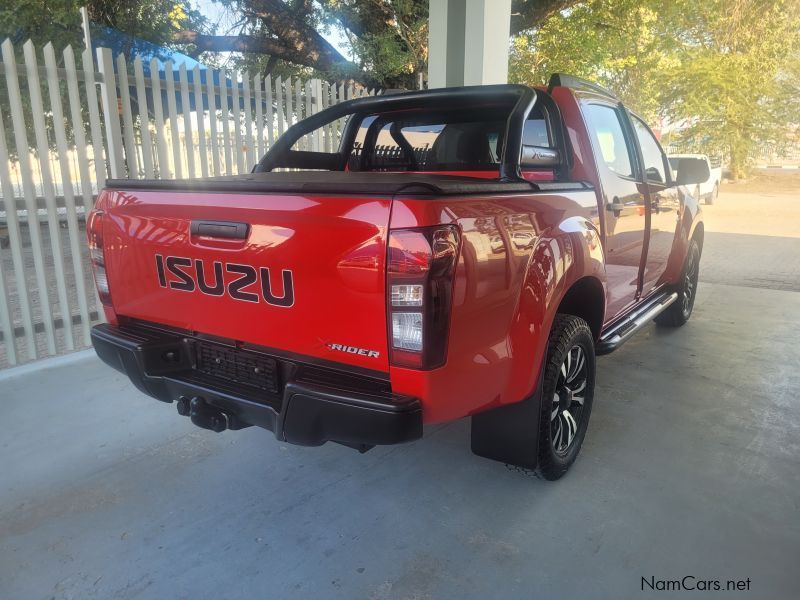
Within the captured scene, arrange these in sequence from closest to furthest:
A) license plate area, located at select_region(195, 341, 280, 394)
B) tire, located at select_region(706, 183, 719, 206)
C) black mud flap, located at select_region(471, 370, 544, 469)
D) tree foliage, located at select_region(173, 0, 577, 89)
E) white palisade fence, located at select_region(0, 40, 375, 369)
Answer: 1. license plate area, located at select_region(195, 341, 280, 394)
2. black mud flap, located at select_region(471, 370, 544, 469)
3. white palisade fence, located at select_region(0, 40, 375, 369)
4. tree foliage, located at select_region(173, 0, 577, 89)
5. tire, located at select_region(706, 183, 719, 206)

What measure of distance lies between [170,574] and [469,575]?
3.61 ft

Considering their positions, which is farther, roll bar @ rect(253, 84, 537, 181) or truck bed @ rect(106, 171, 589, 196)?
roll bar @ rect(253, 84, 537, 181)

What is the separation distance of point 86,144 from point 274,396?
11.4 feet

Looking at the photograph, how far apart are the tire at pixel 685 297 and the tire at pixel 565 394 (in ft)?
8.49

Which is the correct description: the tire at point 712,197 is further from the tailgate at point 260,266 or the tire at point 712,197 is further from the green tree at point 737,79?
the tailgate at point 260,266

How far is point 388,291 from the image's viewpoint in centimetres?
186

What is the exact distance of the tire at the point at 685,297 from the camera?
5.14 meters

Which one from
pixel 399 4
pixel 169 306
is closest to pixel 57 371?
pixel 169 306

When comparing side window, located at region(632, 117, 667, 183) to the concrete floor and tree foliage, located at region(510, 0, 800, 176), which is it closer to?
the concrete floor

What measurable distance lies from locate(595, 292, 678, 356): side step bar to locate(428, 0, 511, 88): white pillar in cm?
336

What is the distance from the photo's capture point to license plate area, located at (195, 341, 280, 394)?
7.39 ft

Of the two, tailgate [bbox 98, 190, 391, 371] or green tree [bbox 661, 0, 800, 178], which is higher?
green tree [bbox 661, 0, 800, 178]

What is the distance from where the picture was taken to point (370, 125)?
3941 millimetres

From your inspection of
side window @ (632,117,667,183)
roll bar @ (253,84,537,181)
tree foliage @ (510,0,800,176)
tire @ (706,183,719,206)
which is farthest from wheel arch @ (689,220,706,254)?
tire @ (706,183,719,206)
